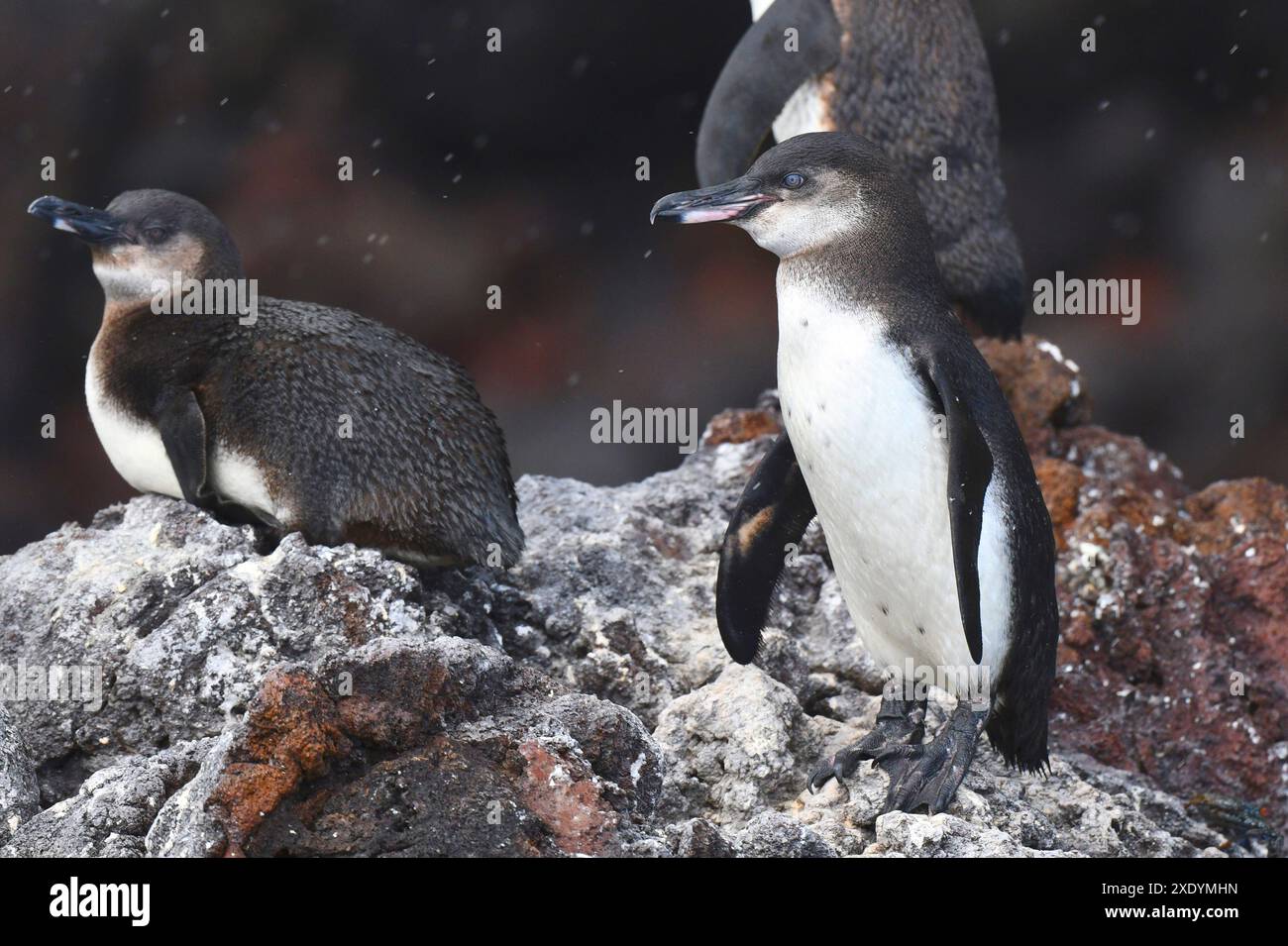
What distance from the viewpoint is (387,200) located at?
170 inches

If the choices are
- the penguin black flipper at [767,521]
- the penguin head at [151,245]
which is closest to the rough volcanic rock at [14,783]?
the penguin head at [151,245]

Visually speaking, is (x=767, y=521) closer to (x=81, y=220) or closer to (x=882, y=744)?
(x=882, y=744)

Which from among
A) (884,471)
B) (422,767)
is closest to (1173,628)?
(884,471)

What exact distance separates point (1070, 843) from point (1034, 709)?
0.22m

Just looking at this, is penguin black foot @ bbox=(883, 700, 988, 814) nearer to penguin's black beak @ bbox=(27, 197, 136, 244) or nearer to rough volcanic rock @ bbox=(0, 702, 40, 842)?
rough volcanic rock @ bbox=(0, 702, 40, 842)

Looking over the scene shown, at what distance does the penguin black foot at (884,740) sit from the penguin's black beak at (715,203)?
82 centimetres

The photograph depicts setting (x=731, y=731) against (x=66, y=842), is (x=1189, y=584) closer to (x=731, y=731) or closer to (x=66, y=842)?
(x=731, y=731)

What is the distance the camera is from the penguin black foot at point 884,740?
238cm

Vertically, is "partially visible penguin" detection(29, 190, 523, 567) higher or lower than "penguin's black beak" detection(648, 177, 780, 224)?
lower

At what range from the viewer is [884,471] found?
2355mm

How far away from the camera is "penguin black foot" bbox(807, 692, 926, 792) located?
238cm

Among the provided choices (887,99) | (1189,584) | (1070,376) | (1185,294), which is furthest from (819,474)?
(1185,294)

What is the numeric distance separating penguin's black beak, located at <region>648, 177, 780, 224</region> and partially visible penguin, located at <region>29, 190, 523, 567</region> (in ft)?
2.47

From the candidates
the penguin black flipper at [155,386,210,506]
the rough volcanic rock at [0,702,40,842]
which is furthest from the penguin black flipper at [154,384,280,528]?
the rough volcanic rock at [0,702,40,842]
